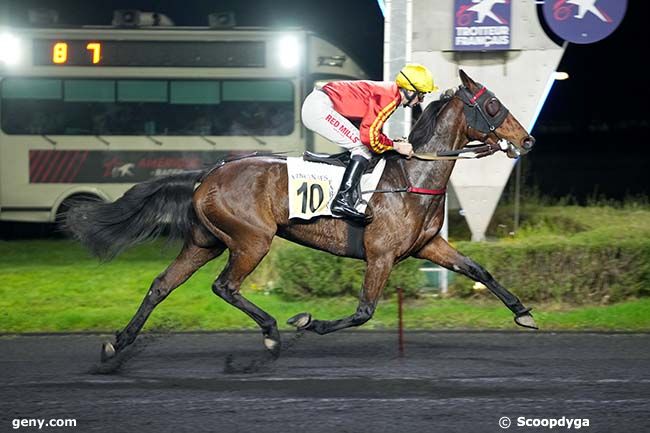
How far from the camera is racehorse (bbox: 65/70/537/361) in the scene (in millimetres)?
8383

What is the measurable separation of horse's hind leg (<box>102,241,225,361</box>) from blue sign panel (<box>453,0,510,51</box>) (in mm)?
4062

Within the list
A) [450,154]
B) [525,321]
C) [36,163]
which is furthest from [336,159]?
[36,163]

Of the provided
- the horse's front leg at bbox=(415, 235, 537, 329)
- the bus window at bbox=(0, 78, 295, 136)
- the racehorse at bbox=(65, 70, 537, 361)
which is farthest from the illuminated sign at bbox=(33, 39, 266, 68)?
the horse's front leg at bbox=(415, 235, 537, 329)

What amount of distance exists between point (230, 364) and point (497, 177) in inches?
176

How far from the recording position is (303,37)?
17891 millimetres

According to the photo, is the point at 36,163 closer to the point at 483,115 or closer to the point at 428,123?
the point at 428,123

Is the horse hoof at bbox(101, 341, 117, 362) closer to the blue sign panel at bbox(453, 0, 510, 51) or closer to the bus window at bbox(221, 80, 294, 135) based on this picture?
the blue sign panel at bbox(453, 0, 510, 51)

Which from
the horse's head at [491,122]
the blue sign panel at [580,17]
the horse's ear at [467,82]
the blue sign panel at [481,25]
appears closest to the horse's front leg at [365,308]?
the horse's head at [491,122]

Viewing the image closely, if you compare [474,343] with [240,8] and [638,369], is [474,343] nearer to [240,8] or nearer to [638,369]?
[638,369]

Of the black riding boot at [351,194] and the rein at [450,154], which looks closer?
the black riding boot at [351,194]

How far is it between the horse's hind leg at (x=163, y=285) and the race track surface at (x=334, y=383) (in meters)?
0.17

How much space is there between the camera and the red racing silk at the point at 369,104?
8266mm

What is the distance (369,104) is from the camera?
27.6ft

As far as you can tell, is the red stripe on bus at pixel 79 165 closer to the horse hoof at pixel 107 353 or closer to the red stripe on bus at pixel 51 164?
the red stripe on bus at pixel 51 164
